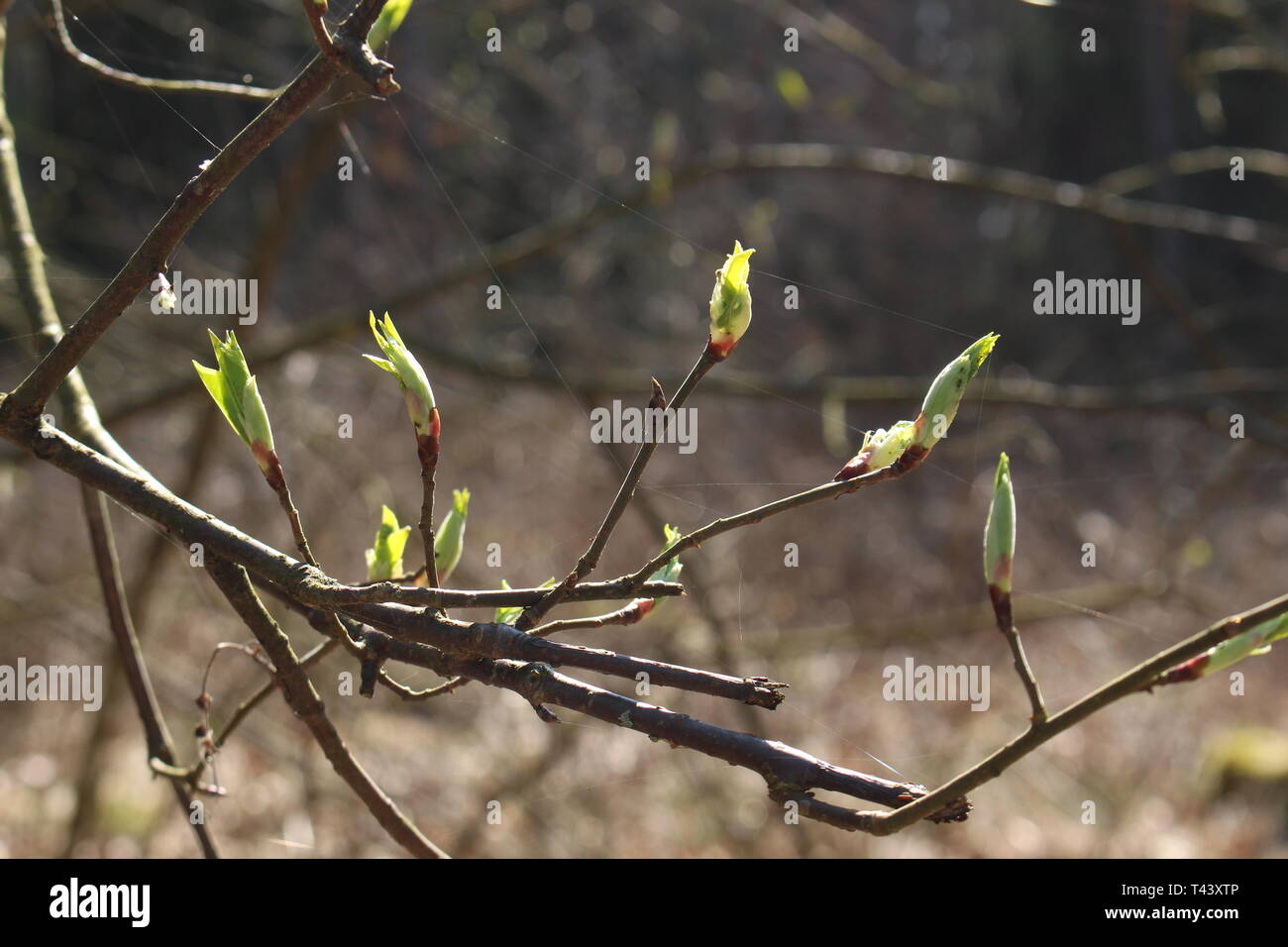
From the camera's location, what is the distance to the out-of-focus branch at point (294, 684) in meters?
1.10

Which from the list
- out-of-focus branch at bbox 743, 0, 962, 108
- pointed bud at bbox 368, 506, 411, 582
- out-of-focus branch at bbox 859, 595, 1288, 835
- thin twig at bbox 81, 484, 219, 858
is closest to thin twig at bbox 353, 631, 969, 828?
out-of-focus branch at bbox 859, 595, 1288, 835

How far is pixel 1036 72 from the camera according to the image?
11.3 m

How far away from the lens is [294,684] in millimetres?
1128

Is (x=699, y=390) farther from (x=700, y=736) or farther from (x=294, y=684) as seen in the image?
(x=700, y=736)

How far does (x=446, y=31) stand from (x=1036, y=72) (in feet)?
24.2

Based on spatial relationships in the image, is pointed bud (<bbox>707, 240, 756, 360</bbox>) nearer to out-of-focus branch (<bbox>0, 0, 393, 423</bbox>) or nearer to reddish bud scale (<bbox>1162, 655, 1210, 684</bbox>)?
out-of-focus branch (<bbox>0, 0, 393, 423</bbox>)

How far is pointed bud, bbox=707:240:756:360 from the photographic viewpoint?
913 millimetres

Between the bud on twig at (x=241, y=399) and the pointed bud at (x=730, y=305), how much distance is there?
1.34ft

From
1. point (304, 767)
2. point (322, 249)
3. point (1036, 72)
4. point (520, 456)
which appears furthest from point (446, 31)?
point (1036, 72)

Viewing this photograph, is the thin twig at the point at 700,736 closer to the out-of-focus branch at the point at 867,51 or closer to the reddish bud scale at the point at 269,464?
the reddish bud scale at the point at 269,464

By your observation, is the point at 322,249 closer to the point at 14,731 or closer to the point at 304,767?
the point at 14,731

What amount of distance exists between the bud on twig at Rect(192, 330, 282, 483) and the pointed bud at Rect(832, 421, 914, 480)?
20.1 inches

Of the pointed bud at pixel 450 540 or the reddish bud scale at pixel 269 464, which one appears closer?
the reddish bud scale at pixel 269 464

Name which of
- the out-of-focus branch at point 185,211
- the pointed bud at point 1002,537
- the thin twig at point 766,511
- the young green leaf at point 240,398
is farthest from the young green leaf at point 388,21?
the pointed bud at point 1002,537
